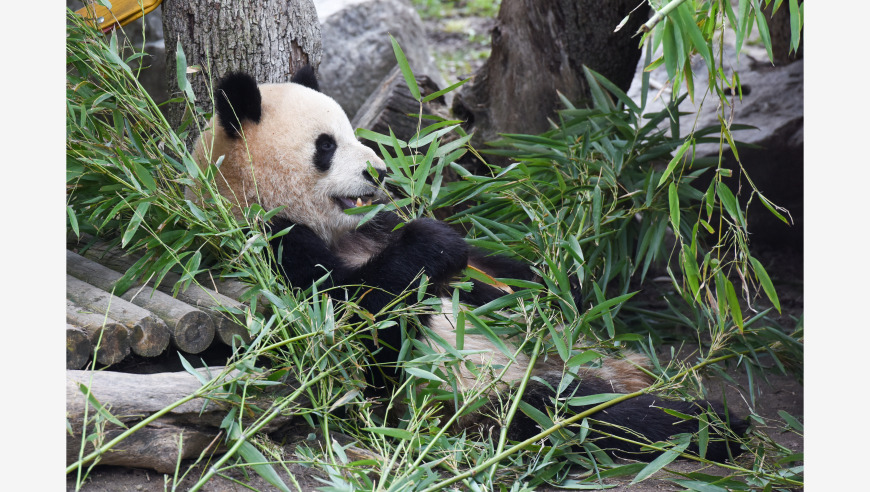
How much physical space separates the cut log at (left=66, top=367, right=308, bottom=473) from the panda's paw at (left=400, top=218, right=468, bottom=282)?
612mm

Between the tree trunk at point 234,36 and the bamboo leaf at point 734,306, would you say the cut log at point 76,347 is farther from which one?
the bamboo leaf at point 734,306

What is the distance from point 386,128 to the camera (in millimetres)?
3049

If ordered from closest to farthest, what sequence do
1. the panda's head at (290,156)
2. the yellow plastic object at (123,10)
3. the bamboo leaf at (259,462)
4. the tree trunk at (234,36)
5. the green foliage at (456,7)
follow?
the bamboo leaf at (259,462), the panda's head at (290,156), the yellow plastic object at (123,10), the tree trunk at (234,36), the green foliage at (456,7)

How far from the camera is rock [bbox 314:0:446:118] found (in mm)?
4535

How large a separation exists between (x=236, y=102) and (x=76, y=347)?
769mm

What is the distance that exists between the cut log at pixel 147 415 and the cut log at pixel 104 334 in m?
0.09

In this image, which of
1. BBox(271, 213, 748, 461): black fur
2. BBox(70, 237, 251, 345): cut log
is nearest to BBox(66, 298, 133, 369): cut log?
BBox(70, 237, 251, 345): cut log

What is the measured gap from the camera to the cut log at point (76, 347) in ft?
5.21

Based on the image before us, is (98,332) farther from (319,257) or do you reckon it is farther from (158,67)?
(158,67)

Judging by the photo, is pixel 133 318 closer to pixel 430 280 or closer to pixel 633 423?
pixel 430 280

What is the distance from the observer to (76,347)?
160 centimetres

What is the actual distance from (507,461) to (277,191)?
0.94 meters

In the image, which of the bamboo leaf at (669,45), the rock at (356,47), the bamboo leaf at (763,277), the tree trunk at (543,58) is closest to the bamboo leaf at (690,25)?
the bamboo leaf at (669,45)

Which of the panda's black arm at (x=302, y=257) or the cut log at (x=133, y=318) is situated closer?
the cut log at (x=133, y=318)
